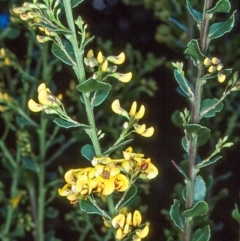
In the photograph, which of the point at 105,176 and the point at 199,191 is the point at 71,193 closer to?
the point at 105,176

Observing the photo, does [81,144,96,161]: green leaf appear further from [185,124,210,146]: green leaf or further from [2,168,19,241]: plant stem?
[2,168,19,241]: plant stem

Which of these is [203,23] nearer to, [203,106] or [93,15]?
[203,106]

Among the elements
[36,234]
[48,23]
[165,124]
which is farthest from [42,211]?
[48,23]

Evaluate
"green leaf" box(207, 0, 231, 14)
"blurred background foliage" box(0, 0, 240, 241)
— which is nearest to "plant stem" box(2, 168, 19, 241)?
"blurred background foliage" box(0, 0, 240, 241)

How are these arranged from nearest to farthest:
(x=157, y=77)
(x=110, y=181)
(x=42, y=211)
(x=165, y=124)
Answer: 1. (x=110, y=181)
2. (x=42, y=211)
3. (x=165, y=124)
4. (x=157, y=77)

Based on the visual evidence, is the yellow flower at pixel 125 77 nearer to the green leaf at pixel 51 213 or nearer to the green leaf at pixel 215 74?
the green leaf at pixel 215 74

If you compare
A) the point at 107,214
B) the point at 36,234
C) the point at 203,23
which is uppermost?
the point at 203,23
